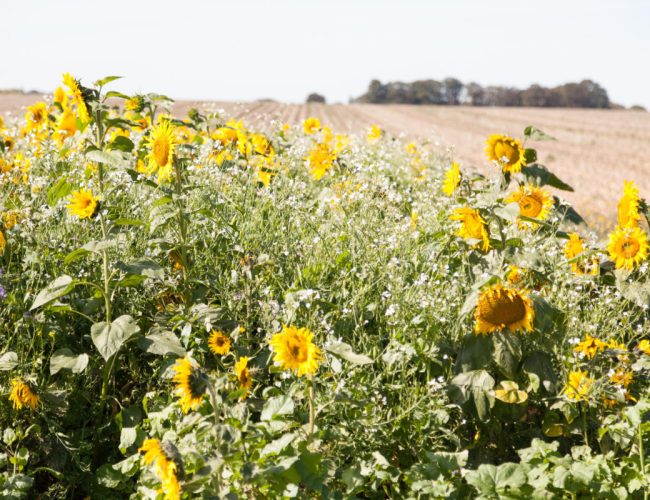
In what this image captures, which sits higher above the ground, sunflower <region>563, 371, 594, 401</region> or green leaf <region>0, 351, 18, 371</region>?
green leaf <region>0, 351, 18, 371</region>

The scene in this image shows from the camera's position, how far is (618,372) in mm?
2773

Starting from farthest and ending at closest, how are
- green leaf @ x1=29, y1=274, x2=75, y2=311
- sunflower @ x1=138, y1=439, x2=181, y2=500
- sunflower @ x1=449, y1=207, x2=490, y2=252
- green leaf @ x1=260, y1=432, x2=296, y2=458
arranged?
sunflower @ x1=449, y1=207, x2=490, y2=252 < green leaf @ x1=29, y1=274, x2=75, y2=311 < green leaf @ x1=260, y1=432, x2=296, y2=458 < sunflower @ x1=138, y1=439, x2=181, y2=500

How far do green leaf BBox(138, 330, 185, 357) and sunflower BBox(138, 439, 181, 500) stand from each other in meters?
0.73

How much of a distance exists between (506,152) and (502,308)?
110 cm

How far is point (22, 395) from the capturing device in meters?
2.46

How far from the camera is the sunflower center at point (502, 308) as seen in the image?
255cm

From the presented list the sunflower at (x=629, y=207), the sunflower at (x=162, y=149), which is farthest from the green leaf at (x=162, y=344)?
the sunflower at (x=629, y=207)

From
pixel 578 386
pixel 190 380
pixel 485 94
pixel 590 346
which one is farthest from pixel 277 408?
pixel 485 94

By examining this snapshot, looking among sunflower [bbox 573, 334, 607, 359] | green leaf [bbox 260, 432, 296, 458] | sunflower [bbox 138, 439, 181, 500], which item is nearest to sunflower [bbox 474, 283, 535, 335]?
sunflower [bbox 573, 334, 607, 359]

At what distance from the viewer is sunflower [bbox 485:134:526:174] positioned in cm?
332

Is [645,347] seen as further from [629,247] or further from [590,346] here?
[629,247]

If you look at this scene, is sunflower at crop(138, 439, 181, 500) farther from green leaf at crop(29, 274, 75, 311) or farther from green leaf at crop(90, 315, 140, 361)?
green leaf at crop(29, 274, 75, 311)

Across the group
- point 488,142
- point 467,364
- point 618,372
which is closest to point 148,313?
point 467,364

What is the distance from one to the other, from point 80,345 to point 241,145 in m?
2.12
